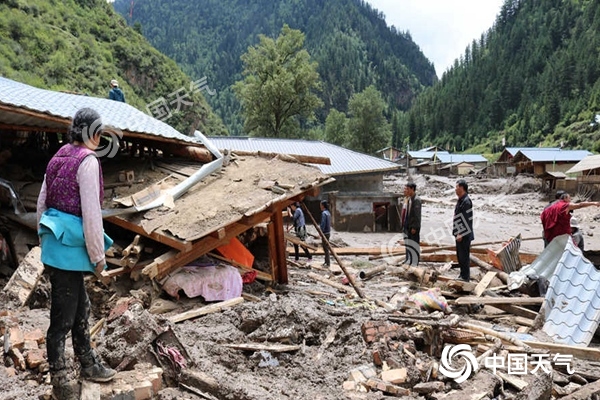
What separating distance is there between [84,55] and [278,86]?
80.3 ft

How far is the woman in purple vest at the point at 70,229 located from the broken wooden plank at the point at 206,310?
2.29 metres

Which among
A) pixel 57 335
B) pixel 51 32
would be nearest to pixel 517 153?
pixel 51 32

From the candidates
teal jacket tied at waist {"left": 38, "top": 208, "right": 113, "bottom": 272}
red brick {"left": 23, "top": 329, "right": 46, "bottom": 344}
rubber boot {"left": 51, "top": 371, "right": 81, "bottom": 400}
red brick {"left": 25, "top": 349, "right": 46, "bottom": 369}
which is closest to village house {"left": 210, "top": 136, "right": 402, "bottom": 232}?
red brick {"left": 23, "top": 329, "right": 46, "bottom": 344}

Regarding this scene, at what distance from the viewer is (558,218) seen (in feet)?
26.4

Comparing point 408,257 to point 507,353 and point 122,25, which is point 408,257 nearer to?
point 507,353

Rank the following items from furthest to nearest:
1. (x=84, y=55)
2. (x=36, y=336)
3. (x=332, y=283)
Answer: (x=84, y=55) < (x=332, y=283) < (x=36, y=336)

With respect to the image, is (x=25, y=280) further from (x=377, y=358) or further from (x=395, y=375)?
(x=395, y=375)

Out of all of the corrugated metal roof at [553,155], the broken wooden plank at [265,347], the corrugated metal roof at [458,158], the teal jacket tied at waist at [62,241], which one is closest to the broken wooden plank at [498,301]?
the broken wooden plank at [265,347]

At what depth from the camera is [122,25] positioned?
6469cm

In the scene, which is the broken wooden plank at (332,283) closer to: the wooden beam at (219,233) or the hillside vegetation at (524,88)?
the wooden beam at (219,233)

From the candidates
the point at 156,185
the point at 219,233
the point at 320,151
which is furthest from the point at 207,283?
the point at 320,151

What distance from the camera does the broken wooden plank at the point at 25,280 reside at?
5.52 meters

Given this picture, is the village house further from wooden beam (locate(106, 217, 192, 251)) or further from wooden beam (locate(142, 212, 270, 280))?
wooden beam (locate(106, 217, 192, 251))

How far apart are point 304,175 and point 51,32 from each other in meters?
50.3
